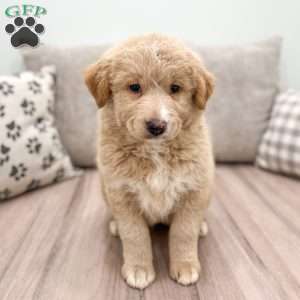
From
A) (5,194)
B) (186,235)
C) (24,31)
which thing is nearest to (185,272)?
(186,235)

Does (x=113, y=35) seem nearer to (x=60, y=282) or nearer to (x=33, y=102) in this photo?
(x=33, y=102)

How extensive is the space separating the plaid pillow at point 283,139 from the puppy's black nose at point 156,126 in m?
1.28

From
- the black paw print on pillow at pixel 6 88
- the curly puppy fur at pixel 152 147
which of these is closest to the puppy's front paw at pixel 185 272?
the curly puppy fur at pixel 152 147

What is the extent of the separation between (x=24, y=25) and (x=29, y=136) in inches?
39.3

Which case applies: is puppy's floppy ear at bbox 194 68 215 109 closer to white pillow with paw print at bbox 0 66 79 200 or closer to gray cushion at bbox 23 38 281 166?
gray cushion at bbox 23 38 281 166

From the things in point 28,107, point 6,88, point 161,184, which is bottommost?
point 161,184

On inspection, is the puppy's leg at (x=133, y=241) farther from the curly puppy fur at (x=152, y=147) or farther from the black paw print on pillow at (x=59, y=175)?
the black paw print on pillow at (x=59, y=175)

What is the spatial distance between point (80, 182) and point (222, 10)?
138cm

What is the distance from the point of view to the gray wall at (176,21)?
1595 millimetres

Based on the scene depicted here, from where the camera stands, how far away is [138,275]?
1358 mm

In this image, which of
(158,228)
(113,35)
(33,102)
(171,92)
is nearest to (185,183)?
(171,92)

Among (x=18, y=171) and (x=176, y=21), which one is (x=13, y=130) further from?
(x=176, y=21)

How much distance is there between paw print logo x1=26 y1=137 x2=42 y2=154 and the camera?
2.04m

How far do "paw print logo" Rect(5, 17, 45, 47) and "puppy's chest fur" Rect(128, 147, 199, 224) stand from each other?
595 millimetres
